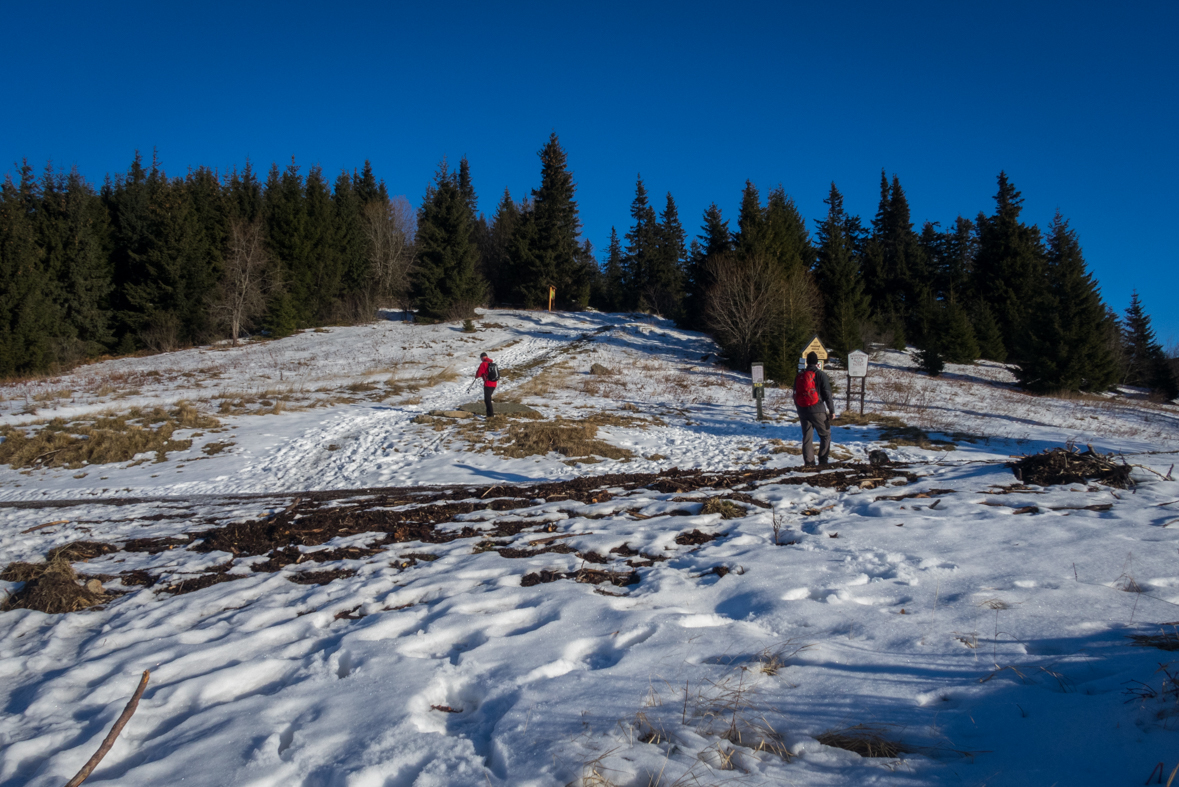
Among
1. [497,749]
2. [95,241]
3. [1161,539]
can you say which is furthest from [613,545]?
[95,241]

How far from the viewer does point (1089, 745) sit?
6.49 feet

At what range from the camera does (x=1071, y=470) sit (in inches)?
255

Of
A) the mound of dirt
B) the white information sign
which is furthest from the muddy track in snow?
the white information sign

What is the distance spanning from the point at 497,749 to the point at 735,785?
0.92m

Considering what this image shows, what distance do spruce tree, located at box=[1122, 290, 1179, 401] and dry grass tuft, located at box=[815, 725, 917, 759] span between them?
145 ft

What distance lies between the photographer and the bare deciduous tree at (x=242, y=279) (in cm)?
3394

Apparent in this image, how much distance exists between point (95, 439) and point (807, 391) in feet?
51.6

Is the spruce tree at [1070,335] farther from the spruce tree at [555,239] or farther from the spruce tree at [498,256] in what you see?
the spruce tree at [498,256]

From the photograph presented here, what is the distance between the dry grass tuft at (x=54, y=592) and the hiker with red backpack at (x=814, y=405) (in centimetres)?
896

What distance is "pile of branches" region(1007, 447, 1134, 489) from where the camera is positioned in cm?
622

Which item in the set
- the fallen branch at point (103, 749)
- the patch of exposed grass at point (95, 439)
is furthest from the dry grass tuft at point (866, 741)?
the patch of exposed grass at point (95, 439)

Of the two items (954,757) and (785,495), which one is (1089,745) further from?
(785,495)

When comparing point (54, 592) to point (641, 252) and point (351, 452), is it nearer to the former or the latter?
point (351, 452)

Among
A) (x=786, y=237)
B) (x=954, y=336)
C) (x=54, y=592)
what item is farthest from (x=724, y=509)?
(x=954, y=336)
